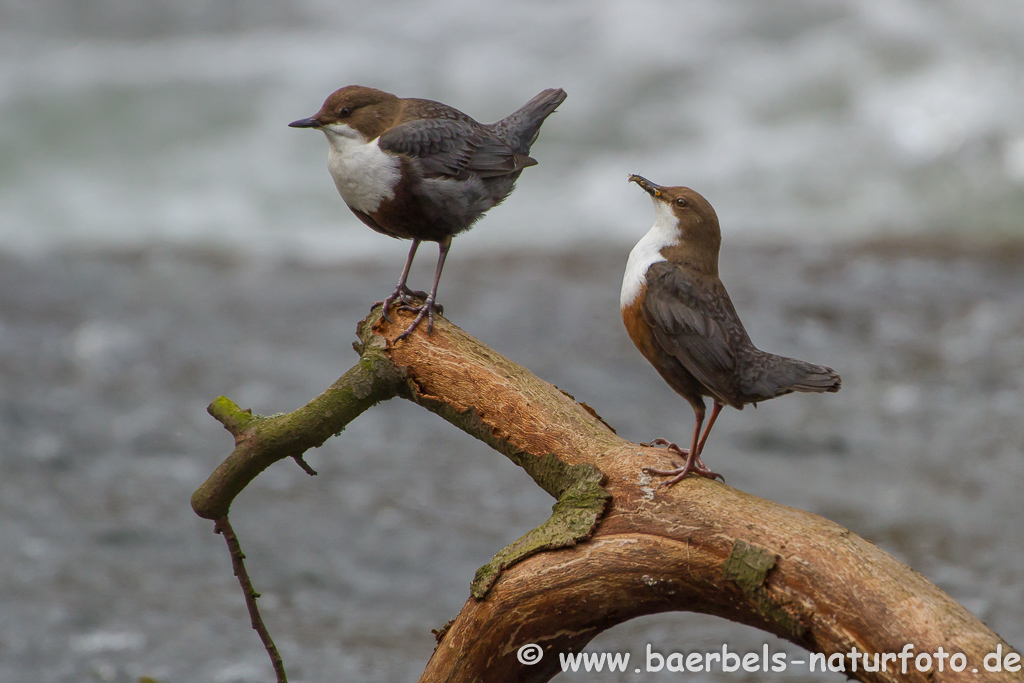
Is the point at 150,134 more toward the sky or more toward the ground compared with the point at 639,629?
more toward the sky

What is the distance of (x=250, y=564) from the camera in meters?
5.11

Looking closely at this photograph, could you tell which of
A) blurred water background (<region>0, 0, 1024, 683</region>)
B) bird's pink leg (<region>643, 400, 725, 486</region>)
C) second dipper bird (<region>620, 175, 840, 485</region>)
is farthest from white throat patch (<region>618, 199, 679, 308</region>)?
blurred water background (<region>0, 0, 1024, 683</region>)

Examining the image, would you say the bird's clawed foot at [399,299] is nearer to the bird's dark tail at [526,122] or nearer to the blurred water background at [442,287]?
the bird's dark tail at [526,122]

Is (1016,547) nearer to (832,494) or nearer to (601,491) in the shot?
(832,494)

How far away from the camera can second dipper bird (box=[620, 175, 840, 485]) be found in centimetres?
233

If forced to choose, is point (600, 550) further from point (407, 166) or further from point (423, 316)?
point (407, 166)

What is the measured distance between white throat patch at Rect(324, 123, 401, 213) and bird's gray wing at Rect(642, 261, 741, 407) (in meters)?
0.78

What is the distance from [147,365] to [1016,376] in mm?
5683

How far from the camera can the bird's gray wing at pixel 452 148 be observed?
2789 millimetres

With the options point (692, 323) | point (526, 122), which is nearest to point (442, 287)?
point (526, 122)

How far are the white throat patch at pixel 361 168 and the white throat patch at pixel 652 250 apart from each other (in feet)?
2.26

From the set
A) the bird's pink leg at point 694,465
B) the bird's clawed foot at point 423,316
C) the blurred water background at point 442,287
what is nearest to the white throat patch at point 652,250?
the bird's pink leg at point 694,465

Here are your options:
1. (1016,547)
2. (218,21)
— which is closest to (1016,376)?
(1016,547)

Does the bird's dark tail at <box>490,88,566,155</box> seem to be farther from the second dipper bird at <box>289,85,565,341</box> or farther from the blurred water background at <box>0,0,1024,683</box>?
the blurred water background at <box>0,0,1024,683</box>
